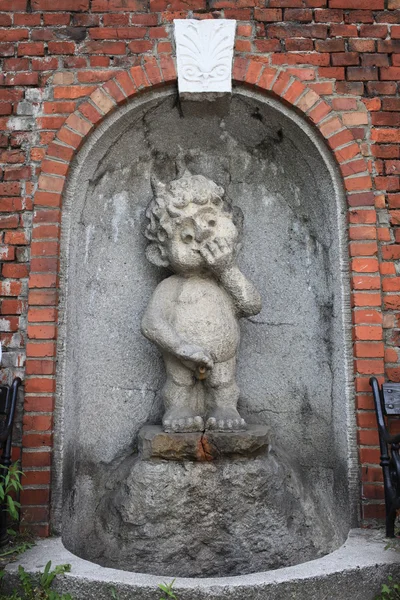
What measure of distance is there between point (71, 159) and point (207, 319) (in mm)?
1135

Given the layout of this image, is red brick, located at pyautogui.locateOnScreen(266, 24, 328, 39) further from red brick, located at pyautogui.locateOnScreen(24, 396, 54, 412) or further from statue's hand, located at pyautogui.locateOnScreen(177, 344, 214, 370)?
red brick, located at pyautogui.locateOnScreen(24, 396, 54, 412)

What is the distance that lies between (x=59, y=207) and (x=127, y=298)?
73 centimetres

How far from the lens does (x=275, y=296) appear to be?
11.8ft

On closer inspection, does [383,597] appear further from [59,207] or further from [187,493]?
[59,207]

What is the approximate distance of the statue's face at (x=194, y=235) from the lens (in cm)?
319

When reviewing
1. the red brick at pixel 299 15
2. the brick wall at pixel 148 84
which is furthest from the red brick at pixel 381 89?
the red brick at pixel 299 15

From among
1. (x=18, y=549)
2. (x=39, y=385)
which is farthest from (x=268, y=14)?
(x=18, y=549)

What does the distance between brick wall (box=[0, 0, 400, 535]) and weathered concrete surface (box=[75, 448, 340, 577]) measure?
456mm

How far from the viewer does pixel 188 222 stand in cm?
320

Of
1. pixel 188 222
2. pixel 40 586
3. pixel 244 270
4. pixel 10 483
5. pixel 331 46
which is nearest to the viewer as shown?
pixel 40 586

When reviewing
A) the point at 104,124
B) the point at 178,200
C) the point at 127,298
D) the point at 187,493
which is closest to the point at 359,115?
the point at 178,200

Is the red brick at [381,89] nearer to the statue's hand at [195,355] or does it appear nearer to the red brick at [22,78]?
the statue's hand at [195,355]

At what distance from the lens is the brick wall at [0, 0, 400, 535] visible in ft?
9.78

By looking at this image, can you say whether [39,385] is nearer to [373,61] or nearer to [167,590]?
[167,590]
